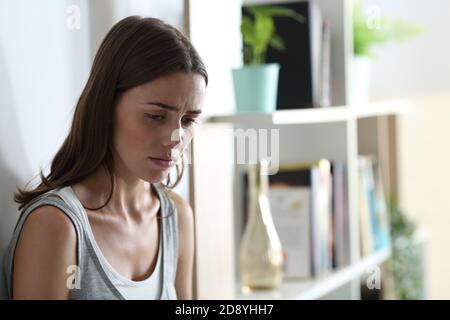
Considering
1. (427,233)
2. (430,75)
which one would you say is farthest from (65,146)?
(427,233)

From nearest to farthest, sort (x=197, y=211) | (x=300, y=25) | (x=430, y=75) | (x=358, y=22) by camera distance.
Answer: (x=197, y=211), (x=300, y=25), (x=358, y=22), (x=430, y=75)

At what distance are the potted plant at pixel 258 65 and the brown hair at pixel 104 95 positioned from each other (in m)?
0.41

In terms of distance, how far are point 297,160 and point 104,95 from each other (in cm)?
88

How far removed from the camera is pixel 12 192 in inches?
35.5

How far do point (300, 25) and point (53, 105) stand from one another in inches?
29.8

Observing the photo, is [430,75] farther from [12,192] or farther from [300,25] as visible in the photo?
[12,192]

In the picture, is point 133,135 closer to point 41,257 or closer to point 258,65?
point 41,257

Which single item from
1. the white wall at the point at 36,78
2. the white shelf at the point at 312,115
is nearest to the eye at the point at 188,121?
the white wall at the point at 36,78

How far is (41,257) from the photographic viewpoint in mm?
866

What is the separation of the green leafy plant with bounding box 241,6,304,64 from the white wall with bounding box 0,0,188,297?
58 cm

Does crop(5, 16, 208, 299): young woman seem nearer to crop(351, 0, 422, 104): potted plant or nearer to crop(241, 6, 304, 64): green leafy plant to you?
crop(241, 6, 304, 64): green leafy plant

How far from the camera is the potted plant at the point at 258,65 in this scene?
135 cm

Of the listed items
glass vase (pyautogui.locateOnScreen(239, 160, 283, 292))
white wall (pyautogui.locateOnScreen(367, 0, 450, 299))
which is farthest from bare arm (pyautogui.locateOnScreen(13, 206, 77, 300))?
white wall (pyautogui.locateOnScreen(367, 0, 450, 299))

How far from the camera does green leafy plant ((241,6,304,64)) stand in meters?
1.53
